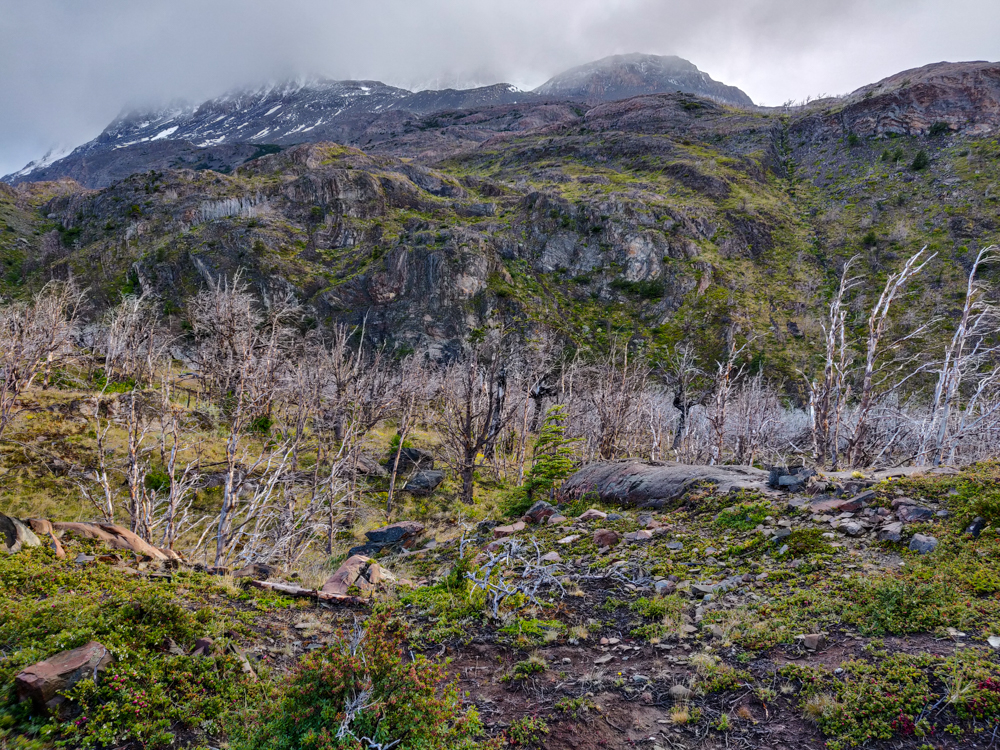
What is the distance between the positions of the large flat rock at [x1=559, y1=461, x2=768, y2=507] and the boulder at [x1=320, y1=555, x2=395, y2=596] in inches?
260

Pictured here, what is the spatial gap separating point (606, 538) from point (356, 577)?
15.8ft

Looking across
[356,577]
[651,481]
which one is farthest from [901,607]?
[356,577]

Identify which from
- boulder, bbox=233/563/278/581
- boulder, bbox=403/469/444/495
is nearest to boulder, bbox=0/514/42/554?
boulder, bbox=233/563/278/581

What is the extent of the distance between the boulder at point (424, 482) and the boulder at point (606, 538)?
15.6 m

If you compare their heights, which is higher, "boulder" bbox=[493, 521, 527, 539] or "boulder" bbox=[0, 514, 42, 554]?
"boulder" bbox=[0, 514, 42, 554]

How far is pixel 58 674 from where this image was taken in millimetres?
3723

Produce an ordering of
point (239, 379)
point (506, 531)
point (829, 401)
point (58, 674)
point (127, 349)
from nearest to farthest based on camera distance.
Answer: point (58, 674)
point (239, 379)
point (506, 531)
point (829, 401)
point (127, 349)

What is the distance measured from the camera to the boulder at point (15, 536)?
5.91 metres

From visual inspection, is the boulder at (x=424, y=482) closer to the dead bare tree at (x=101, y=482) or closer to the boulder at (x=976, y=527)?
the dead bare tree at (x=101, y=482)

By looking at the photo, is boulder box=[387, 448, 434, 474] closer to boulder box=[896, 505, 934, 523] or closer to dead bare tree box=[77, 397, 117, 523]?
dead bare tree box=[77, 397, 117, 523]

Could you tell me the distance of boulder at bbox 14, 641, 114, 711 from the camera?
3.59m

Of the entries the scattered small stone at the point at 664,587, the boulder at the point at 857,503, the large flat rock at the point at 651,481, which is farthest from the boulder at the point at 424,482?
the boulder at the point at 857,503

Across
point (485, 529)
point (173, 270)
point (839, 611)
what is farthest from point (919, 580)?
point (173, 270)

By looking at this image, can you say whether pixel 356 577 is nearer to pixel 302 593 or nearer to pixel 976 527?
pixel 302 593
